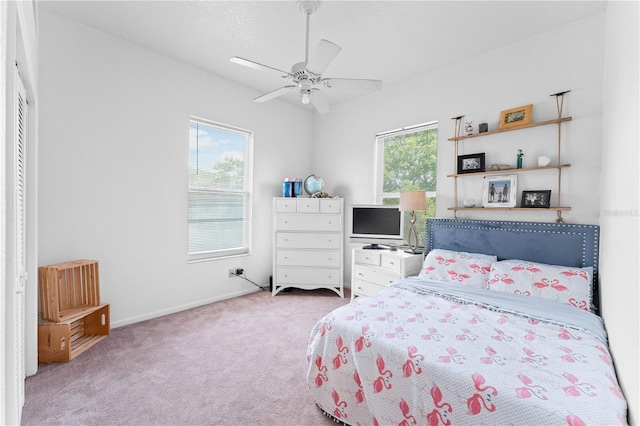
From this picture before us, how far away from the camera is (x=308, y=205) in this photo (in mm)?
4109

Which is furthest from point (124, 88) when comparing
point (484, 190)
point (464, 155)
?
point (484, 190)

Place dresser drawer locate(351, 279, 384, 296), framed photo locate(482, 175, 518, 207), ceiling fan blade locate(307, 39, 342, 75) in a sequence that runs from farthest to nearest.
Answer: dresser drawer locate(351, 279, 384, 296)
framed photo locate(482, 175, 518, 207)
ceiling fan blade locate(307, 39, 342, 75)

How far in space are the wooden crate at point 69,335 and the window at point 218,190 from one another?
3.56 ft

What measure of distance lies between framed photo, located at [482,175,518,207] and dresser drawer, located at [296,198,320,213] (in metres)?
1.99

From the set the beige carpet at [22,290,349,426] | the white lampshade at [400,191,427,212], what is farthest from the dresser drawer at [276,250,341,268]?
the white lampshade at [400,191,427,212]

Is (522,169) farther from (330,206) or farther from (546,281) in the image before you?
(330,206)

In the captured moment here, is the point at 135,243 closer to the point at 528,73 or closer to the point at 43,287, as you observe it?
the point at 43,287

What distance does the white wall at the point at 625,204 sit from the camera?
116 cm

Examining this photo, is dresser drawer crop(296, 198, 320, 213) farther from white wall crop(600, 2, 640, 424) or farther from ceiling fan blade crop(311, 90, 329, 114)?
white wall crop(600, 2, 640, 424)

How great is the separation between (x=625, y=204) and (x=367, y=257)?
2.57 m

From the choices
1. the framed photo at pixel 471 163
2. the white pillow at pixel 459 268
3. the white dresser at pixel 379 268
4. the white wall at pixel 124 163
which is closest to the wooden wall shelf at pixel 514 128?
the framed photo at pixel 471 163

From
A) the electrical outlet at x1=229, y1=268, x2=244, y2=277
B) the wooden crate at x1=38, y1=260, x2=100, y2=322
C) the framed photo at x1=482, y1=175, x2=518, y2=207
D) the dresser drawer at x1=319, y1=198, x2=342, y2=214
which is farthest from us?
the dresser drawer at x1=319, y1=198, x2=342, y2=214

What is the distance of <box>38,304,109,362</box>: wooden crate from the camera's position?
2293mm

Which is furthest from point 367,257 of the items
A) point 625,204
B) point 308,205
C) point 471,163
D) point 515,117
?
point 625,204
